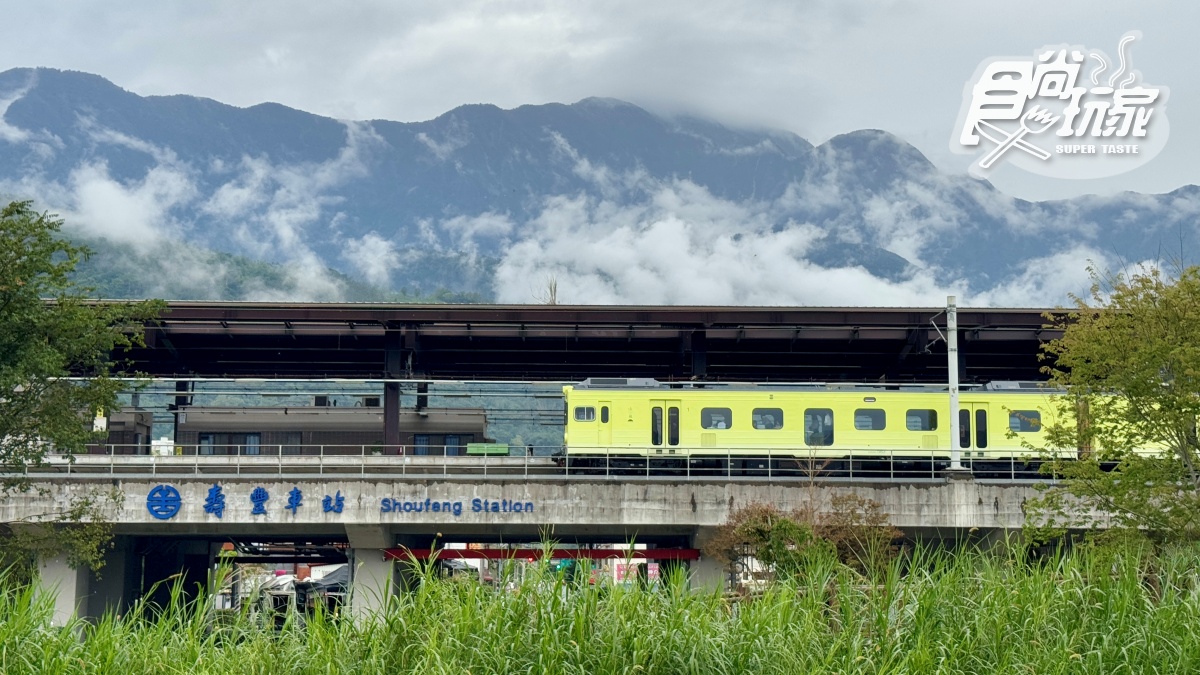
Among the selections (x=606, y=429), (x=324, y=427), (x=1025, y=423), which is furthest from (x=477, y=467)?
(x=1025, y=423)

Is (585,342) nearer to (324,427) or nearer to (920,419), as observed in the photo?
(324,427)

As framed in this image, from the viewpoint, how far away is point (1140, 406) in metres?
18.9

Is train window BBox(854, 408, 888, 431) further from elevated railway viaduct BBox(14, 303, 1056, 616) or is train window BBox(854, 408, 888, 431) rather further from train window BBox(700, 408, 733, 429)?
train window BBox(700, 408, 733, 429)

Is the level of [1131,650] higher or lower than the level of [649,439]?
lower

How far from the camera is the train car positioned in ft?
141

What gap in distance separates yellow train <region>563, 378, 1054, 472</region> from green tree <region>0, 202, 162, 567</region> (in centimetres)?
1376

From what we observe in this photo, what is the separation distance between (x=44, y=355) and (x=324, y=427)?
919 inches

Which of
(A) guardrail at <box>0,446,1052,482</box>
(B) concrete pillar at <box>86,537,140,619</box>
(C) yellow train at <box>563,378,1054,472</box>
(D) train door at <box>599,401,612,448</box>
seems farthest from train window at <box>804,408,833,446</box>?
(B) concrete pillar at <box>86,537,140,619</box>

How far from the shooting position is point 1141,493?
18.6 metres

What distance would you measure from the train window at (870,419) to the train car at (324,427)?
15634 millimetres

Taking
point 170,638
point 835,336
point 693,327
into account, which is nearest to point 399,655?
point 170,638

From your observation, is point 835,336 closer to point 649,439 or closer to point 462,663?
point 649,439

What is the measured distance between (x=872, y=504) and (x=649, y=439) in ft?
25.7

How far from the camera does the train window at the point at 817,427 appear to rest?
32594 mm
